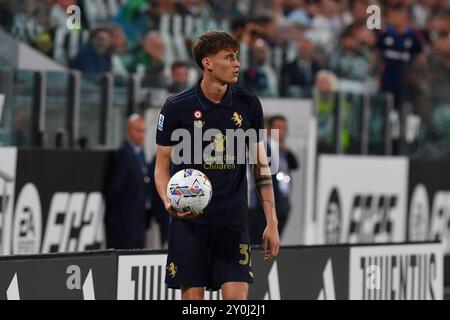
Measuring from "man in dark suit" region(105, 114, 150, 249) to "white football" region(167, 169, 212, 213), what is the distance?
634 centimetres

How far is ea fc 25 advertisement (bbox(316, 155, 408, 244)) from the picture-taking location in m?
16.6

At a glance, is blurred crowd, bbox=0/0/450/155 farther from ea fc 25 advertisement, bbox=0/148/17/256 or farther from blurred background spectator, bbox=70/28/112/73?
ea fc 25 advertisement, bbox=0/148/17/256

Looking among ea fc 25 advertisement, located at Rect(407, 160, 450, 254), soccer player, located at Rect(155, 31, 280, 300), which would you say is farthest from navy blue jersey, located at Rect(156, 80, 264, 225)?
ea fc 25 advertisement, located at Rect(407, 160, 450, 254)

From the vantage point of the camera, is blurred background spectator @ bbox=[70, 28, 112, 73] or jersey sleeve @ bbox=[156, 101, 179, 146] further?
blurred background spectator @ bbox=[70, 28, 112, 73]

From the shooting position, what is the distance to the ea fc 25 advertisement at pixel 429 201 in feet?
60.0

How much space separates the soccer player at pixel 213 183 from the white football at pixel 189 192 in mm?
206

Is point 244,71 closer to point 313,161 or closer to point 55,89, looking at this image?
point 313,161

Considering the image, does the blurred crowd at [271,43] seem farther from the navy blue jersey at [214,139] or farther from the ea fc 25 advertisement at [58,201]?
the navy blue jersey at [214,139]

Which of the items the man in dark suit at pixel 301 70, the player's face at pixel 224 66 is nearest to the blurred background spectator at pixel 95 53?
the man in dark suit at pixel 301 70

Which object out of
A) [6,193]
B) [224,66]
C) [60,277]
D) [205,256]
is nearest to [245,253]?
[205,256]

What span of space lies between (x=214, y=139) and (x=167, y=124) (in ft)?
1.00

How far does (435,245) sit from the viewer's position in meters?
12.1

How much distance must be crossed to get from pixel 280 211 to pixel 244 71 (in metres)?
2.05

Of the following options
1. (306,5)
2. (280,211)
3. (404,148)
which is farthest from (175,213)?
(306,5)
